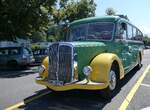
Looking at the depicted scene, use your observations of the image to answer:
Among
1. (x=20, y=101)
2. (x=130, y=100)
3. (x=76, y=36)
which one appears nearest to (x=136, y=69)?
(x=76, y=36)

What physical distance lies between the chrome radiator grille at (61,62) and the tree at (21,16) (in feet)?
42.5

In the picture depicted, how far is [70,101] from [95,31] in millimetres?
2883

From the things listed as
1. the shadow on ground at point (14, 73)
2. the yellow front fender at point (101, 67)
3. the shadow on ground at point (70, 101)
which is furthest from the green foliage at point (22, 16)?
the yellow front fender at point (101, 67)

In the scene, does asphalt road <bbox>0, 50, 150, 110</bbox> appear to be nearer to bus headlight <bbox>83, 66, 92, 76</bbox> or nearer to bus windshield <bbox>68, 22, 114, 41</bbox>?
bus headlight <bbox>83, 66, 92, 76</bbox>

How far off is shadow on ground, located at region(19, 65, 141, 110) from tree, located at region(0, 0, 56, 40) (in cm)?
1210

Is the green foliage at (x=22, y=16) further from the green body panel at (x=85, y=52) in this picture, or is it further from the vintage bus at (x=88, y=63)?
the green body panel at (x=85, y=52)

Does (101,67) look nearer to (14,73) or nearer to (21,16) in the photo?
(14,73)

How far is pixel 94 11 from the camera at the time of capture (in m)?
42.0

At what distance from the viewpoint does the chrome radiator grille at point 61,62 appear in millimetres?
8961

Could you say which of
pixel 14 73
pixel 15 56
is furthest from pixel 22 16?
pixel 14 73

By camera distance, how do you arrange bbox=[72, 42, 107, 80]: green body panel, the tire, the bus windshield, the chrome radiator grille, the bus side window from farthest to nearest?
the bus side window < the bus windshield < the tire < bbox=[72, 42, 107, 80]: green body panel < the chrome radiator grille

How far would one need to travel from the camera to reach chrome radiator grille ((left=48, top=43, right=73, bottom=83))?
8961mm

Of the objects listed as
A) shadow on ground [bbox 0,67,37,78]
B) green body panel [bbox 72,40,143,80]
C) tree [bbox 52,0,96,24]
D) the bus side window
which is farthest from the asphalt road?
tree [bbox 52,0,96,24]

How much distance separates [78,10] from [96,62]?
31273 millimetres
